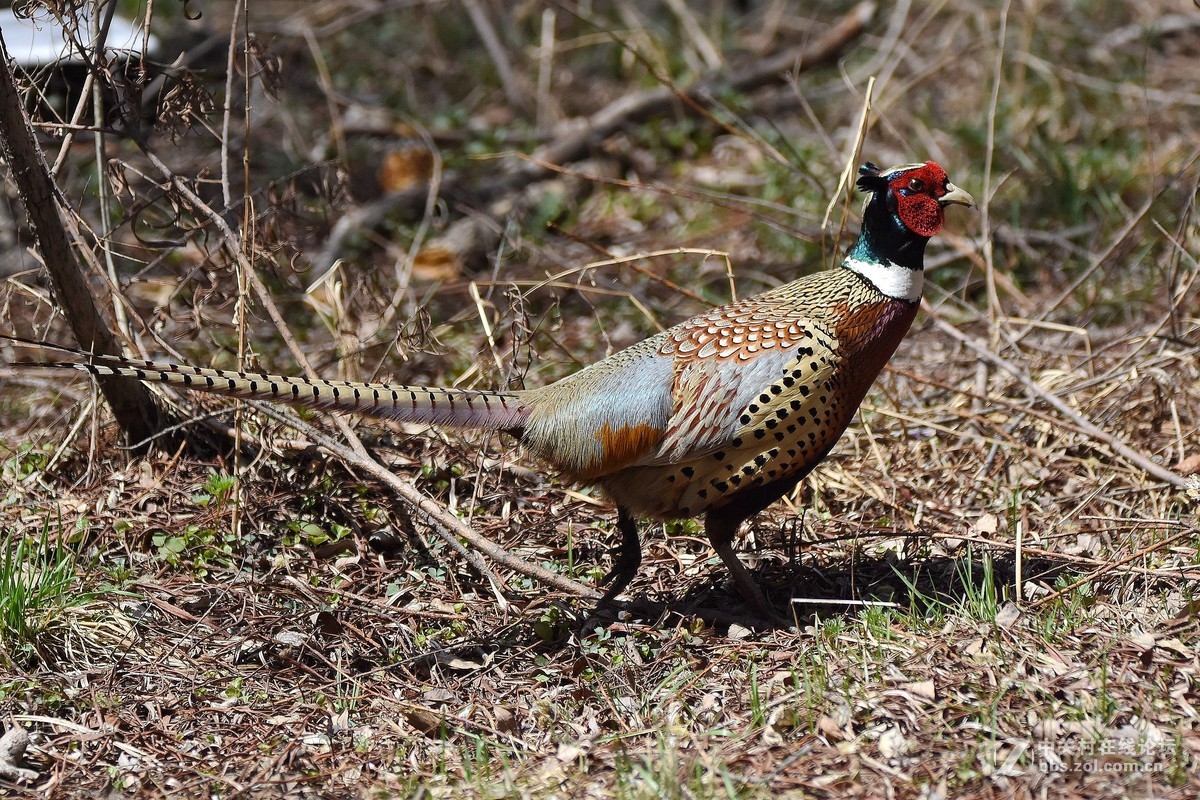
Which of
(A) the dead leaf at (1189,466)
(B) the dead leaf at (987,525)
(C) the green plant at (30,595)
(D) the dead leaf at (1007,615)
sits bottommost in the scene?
(A) the dead leaf at (1189,466)

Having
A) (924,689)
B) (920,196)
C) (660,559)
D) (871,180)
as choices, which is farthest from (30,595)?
(920,196)

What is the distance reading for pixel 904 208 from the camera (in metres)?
3.71

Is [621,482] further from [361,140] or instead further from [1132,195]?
[361,140]

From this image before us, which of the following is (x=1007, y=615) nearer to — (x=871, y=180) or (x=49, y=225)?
(x=871, y=180)

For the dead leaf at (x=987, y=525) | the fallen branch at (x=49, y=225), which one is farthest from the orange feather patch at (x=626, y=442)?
the fallen branch at (x=49, y=225)

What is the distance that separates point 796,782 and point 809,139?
5.90 metres

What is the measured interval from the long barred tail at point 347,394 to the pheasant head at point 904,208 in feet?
4.13

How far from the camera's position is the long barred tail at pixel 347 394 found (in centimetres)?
303

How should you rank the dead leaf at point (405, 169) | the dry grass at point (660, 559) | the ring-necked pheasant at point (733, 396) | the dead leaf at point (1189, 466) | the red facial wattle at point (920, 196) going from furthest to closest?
the dead leaf at point (405, 169), the dead leaf at point (1189, 466), the red facial wattle at point (920, 196), the ring-necked pheasant at point (733, 396), the dry grass at point (660, 559)

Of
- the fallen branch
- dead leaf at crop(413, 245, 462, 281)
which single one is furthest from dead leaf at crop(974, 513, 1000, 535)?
dead leaf at crop(413, 245, 462, 281)

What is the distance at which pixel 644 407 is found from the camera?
11.7ft

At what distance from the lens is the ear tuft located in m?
3.67

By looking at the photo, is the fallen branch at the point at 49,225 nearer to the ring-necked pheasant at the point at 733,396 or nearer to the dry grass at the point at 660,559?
the dry grass at the point at 660,559

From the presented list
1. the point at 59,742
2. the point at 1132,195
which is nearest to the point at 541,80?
the point at 1132,195
